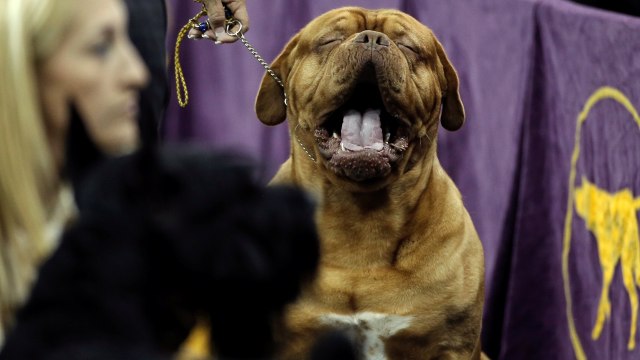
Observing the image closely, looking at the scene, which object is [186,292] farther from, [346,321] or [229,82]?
[229,82]

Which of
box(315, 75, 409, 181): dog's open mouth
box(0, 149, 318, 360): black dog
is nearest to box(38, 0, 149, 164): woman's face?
box(0, 149, 318, 360): black dog

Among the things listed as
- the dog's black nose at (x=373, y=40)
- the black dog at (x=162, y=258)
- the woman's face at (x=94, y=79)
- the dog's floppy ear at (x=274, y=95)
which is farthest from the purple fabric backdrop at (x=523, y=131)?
the black dog at (x=162, y=258)

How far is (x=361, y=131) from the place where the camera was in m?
2.45

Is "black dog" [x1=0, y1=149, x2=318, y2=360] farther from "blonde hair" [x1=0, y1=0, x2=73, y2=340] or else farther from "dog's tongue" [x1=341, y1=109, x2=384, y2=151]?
"dog's tongue" [x1=341, y1=109, x2=384, y2=151]

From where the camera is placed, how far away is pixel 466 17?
2959 mm

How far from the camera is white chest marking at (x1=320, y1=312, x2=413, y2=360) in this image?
254cm

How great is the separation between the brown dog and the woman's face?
1.23 metres

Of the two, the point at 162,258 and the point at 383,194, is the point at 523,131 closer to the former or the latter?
the point at 383,194

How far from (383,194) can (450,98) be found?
26 centimetres

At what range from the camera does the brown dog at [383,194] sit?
248 cm

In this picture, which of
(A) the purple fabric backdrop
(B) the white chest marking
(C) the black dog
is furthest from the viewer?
(A) the purple fabric backdrop

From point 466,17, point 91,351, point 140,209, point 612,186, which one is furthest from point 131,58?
point 612,186

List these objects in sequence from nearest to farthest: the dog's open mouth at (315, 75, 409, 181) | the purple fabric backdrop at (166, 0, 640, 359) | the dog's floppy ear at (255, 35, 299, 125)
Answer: the dog's open mouth at (315, 75, 409, 181) < the dog's floppy ear at (255, 35, 299, 125) < the purple fabric backdrop at (166, 0, 640, 359)

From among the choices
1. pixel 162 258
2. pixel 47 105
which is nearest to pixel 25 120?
pixel 47 105
